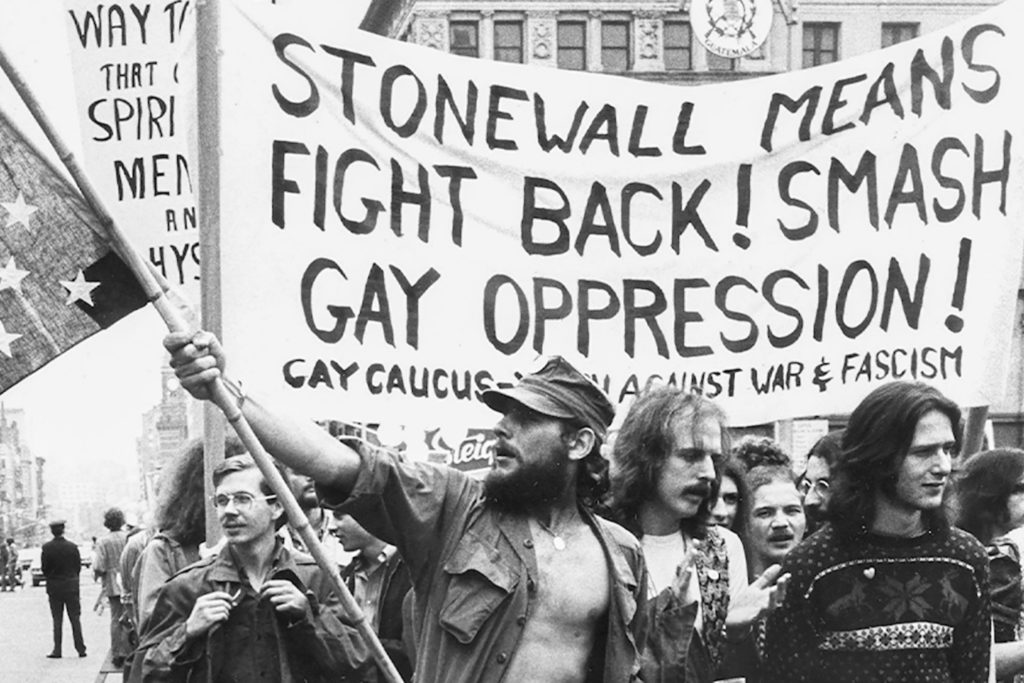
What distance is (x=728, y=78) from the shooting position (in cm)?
4853

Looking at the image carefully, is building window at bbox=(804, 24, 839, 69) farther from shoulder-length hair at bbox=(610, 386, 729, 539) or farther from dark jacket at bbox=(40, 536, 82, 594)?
shoulder-length hair at bbox=(610, 386, 729, 539)

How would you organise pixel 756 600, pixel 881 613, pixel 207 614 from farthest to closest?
pixel 207 614
pixel 881 613
pixel 756 600

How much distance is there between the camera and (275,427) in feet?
14.1

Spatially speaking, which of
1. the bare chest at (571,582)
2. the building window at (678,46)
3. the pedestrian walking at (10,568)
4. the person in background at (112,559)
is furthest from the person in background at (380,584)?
the building window at (678,46)

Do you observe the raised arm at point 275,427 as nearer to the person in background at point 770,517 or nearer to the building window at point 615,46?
the person in background at point 770,517

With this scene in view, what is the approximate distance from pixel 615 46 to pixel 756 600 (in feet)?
147

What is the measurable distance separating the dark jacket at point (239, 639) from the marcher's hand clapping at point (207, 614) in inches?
1.7

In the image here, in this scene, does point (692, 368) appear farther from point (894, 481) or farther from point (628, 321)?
point (894, 481)

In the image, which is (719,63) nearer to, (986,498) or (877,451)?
(986,498)

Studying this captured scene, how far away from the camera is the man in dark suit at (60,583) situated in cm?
2077

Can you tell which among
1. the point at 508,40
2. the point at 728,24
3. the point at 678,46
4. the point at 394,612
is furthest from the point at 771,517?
the point at 678,46

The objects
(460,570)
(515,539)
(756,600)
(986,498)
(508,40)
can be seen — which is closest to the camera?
(460,570)

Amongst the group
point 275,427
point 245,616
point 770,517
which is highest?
point 275,427

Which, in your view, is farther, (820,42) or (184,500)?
(820,42)
